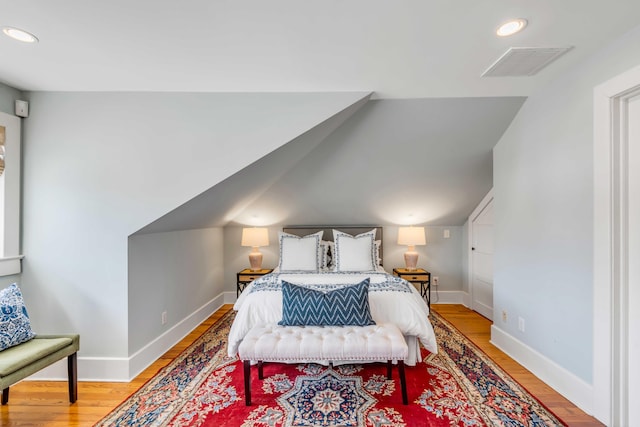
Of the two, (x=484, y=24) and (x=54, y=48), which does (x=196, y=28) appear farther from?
(x=484, y=24)

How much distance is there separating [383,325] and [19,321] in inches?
94.7

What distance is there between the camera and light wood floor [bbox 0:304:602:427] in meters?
1.96

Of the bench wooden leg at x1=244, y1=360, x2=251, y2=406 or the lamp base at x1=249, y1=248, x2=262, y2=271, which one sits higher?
the lamp base at x1=249, y1=248, x2=262, y2=271

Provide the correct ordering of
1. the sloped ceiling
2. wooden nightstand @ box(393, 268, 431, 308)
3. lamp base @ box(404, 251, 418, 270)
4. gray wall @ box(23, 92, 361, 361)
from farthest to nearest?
lamp base @ box(404, 251, 418, 270)
wooden nightstand @ box(393, 268, 431, 308)
the sloped ceiling
gray wall @ box(23, 92, 361, 361)

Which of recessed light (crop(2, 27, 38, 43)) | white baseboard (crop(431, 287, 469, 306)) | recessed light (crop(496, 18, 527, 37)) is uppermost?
recessed light (crop(496, 18, 527, 37))

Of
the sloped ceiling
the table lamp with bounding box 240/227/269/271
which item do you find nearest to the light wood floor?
the sloped ceiling

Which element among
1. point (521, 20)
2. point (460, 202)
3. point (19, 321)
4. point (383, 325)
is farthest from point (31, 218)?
point (460, 202)

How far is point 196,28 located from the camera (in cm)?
167

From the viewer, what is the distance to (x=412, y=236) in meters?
4.28

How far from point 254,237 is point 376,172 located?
1856 millimetres

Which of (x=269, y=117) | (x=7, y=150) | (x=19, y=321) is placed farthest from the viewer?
(x=269, y=117)

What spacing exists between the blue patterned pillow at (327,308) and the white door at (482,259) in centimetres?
231

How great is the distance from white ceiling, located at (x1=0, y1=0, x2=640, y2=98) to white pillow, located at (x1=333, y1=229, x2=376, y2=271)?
2004mm

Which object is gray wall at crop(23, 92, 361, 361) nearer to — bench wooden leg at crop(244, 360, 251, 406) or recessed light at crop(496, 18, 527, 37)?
bench wooden leg at crop(244, 360, 251, 406)
